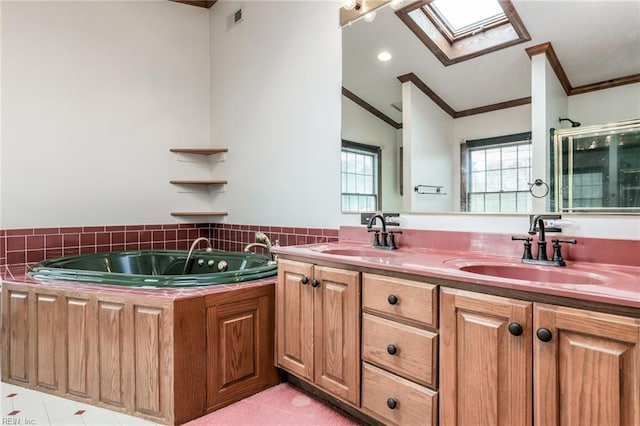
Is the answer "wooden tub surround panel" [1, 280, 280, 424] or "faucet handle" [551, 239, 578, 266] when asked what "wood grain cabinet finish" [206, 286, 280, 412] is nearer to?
"wooden tub surround panel" [1, 280, 280, 424]

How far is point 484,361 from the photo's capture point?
1.18m

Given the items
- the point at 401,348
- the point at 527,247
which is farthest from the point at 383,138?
the point at 401,348

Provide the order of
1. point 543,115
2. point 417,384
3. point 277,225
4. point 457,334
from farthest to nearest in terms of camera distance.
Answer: point 277,225
point 543,115
point 417,384
point 457,334

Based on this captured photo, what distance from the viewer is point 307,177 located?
2.71 meters

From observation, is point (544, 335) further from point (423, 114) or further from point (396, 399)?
point (423, 114)

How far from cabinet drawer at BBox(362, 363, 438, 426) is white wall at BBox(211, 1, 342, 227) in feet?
3.83

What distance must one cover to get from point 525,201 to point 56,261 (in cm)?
300

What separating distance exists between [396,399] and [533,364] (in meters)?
0.57

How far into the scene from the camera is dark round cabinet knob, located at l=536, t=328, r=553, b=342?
1.04m

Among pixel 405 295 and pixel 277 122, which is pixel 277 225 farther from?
pixel 405 295

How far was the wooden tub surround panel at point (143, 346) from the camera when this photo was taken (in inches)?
69.1

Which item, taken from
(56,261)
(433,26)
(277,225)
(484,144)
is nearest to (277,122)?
(277,225)

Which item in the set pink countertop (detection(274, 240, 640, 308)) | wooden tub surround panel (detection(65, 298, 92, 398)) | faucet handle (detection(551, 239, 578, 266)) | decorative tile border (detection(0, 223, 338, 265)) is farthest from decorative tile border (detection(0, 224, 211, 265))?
faucet handle (detection(551, 239, 578, 266))

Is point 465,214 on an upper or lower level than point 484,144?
lower
